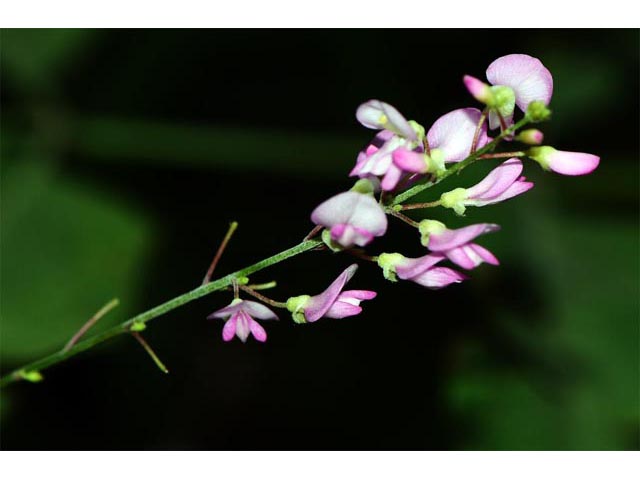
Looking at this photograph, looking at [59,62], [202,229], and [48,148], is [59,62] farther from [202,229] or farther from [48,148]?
[202,229]

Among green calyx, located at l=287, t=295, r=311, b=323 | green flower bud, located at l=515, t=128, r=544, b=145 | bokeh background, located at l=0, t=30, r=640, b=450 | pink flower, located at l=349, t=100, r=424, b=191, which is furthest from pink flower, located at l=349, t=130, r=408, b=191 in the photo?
bokeh background, located at l=0, t=30, r=640, b=450

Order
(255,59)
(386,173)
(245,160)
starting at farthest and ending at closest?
(255,59) < (245,160) < (386,173)

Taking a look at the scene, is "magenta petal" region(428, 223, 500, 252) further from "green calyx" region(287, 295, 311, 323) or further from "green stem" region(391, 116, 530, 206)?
"green calyx" region(287, 295, 311, 323)

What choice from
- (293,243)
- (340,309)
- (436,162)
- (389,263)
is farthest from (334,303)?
(293,243)

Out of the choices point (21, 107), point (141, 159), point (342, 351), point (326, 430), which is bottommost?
point (326, 430)

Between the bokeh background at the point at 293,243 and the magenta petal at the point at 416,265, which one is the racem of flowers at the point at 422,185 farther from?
the bokeh background at the point at 293,243

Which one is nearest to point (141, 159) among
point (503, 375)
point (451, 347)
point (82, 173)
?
point (82, 173)

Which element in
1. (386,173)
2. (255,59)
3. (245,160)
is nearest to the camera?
(386,173)
